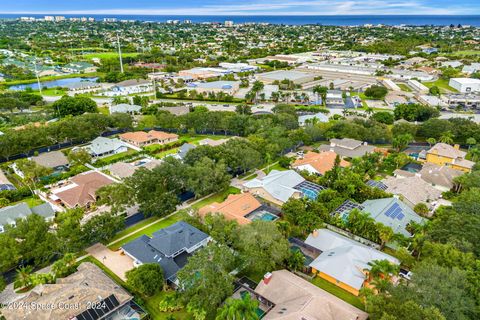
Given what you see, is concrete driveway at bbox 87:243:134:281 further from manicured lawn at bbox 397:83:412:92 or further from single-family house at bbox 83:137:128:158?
manicured lawn at bbox 397:83:412:92

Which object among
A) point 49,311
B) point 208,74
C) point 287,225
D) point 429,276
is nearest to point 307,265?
point 287,225

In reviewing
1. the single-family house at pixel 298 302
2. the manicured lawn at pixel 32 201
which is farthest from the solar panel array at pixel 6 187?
the single-family house at pixel 298 302

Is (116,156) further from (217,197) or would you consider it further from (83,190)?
(217,197)

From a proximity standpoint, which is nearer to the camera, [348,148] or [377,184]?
[377,184]

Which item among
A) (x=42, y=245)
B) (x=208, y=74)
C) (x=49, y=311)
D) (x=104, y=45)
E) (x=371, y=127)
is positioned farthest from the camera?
(x=104, y=45)

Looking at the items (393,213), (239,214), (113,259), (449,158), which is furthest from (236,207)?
(449,158)

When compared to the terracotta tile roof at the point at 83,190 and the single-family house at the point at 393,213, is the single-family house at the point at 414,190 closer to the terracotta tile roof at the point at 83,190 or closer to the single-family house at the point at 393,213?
the single-family house at the point at 393,213

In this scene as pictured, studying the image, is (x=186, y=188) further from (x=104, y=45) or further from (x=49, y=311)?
(x=104, y=45)
